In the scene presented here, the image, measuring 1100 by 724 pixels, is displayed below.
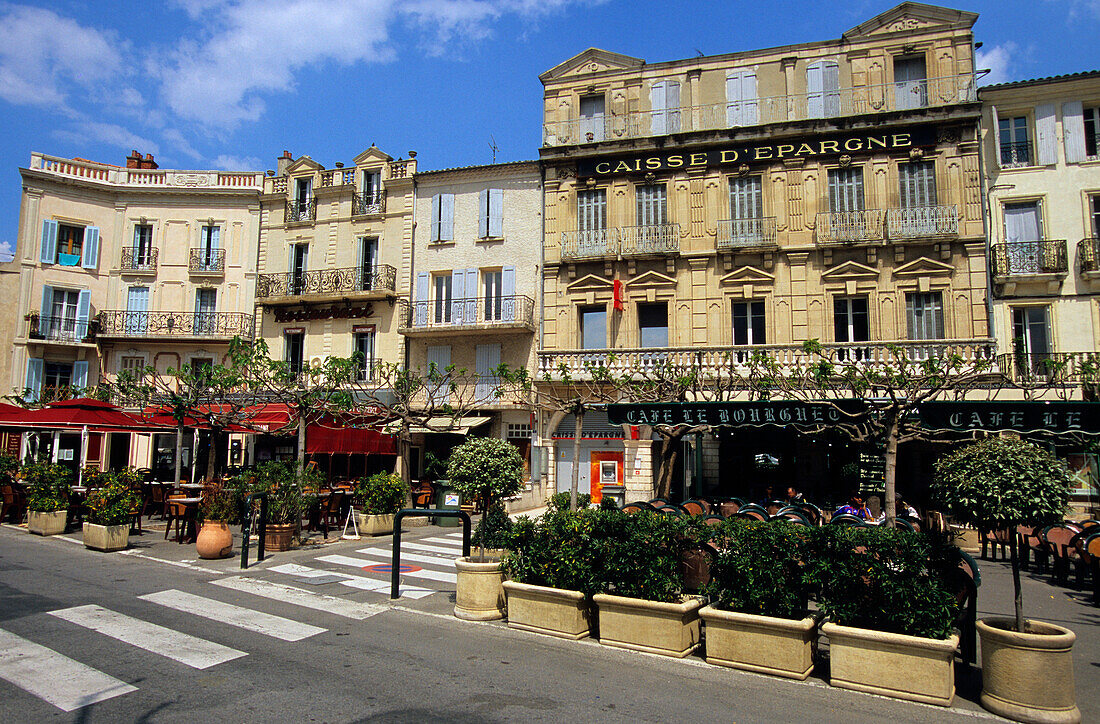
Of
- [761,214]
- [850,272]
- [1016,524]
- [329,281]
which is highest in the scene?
[761,214]

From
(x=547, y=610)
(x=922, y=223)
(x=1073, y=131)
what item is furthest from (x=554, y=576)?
(x=1073, y=131)

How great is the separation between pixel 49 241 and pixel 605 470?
955 inches

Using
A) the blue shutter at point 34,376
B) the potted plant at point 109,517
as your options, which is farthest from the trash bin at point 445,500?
the blue shutter at point 34,376

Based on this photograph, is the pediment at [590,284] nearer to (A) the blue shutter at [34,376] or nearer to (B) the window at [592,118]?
(B) the window at [592,118]

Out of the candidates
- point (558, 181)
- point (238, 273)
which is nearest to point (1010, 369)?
point (558, 181)

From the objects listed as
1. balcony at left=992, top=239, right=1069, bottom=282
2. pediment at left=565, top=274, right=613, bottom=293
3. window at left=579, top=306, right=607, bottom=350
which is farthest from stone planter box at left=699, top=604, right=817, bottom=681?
balcony at left=992, top=239, right=1069, bottom=282

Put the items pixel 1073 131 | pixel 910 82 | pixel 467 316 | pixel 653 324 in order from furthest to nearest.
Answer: pixel 467 316 → pixel 653 324 → pixel 910 82 → pixel 1073 131

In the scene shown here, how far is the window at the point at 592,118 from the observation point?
23.6m

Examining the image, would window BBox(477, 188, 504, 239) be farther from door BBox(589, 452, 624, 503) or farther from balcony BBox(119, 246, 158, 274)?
balcony BBox(119, 246, 158, 274)

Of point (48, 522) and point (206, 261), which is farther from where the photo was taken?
point (206, 261)

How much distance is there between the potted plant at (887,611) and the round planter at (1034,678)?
13.0 inches

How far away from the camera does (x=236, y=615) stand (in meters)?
7.89

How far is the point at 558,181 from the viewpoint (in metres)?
23.8

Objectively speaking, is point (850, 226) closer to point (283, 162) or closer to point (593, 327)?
point (593, 327)
